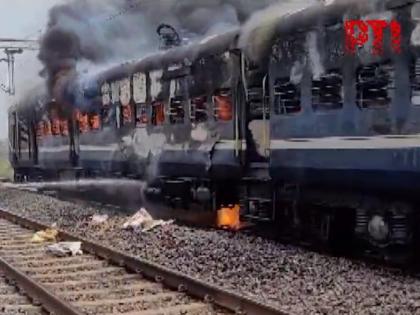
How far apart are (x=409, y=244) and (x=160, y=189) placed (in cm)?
676

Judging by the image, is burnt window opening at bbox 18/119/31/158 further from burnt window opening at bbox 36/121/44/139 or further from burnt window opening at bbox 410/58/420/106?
burnt window opening at bbox 410/58/420/106

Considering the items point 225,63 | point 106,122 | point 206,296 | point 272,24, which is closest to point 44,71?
point 106,122

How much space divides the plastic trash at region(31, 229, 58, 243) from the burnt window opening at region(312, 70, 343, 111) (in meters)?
5.11

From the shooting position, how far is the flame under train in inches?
329

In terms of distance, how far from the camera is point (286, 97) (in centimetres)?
1027

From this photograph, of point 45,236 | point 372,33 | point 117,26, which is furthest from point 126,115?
point 117,26

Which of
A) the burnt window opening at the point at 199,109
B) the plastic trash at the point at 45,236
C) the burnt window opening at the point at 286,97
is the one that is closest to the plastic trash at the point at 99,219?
the plastic trash at the point at 45,236

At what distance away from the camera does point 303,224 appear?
1065 centimetres

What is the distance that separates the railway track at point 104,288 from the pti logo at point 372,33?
10.0ft

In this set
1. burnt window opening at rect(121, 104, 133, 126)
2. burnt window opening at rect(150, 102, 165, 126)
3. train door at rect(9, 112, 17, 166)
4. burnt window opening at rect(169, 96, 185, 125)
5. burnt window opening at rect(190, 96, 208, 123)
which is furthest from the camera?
train door at rect(9, 112, 17, 166)

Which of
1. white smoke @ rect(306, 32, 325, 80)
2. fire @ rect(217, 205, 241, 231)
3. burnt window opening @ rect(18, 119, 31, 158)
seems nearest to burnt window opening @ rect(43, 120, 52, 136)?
burnt window opening @ rect(18, 119, 31, 158)

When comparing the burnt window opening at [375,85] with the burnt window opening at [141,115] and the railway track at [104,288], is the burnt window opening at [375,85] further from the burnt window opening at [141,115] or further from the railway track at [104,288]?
the burnt window opening at [141,115]

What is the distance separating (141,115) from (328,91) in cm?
665

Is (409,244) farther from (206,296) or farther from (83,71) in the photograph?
(83,71)
